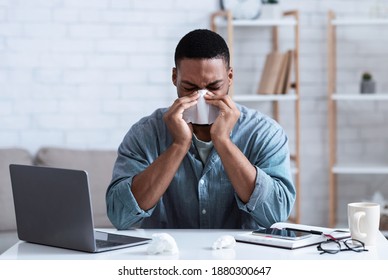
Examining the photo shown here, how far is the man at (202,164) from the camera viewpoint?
2205 mm

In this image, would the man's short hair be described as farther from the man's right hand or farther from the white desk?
the white desk

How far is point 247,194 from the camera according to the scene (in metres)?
2.19

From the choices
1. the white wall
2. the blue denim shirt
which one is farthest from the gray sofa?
the blue denim shirt

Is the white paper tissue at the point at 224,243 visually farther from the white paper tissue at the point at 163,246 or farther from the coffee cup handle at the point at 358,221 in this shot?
the coffee cup handle at the point at 358,221

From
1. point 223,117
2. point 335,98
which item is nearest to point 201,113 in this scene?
point 223,117

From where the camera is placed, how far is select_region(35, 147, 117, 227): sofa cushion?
4047 millimetres

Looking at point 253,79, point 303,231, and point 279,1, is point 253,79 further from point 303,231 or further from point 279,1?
point 303,231

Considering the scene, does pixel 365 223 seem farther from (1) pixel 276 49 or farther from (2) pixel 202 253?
(1) pixel 276 49

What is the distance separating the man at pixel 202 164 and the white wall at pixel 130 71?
6.40 feet


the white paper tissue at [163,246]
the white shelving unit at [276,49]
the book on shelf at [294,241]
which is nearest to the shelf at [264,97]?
the white shelving unit at [276,49]

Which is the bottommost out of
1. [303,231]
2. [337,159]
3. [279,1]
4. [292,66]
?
[337,159]

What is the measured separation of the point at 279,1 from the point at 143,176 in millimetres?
2440

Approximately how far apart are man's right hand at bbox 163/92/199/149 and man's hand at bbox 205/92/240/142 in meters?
0.05
